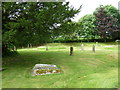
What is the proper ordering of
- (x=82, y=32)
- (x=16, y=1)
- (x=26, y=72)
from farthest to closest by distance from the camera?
(x=82, y=32), (x=16, y=1), (x=26, y=72)

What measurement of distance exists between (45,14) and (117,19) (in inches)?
1360

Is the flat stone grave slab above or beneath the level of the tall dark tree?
beneath

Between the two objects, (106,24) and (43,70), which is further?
(106,24)

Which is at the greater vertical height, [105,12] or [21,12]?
[105,12]

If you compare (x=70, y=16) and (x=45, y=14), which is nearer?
(x=45, y=14)

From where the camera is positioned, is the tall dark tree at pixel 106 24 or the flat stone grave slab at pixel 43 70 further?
the tall dark tree at pixel 106 24

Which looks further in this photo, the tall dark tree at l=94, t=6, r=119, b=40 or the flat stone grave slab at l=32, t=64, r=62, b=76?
the tall dark tree at l=94, t=6, r=119, b=40

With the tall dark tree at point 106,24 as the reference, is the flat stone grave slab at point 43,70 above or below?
below

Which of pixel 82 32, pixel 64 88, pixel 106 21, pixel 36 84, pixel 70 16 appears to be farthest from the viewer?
pixel 82 32

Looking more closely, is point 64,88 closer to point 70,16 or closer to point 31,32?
point 31,32

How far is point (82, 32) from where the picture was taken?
129 feet

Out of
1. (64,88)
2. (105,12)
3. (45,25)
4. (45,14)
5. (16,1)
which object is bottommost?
(64,88)

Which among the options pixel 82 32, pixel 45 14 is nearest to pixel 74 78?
pixel 45 14

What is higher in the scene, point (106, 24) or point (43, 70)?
point (106, 24)
